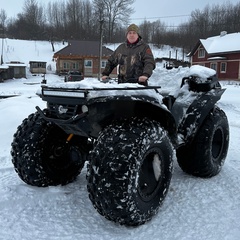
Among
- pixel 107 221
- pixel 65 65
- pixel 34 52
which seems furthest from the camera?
pixel 34 52

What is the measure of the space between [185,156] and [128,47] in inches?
58.9

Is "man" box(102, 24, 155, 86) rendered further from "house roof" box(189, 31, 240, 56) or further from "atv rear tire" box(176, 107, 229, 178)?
"house roof" box(189, 31, 240, 56)

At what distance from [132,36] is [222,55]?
38622 millimetres

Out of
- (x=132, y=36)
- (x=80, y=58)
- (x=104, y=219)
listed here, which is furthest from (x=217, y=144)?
(x=80, y=58)

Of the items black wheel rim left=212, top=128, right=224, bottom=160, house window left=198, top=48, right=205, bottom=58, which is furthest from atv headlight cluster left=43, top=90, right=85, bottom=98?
house window left=198, top=48, right=205, bottom=58

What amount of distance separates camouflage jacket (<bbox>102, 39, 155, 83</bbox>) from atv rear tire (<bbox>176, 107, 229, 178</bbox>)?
95 cm

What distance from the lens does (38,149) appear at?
123 inches

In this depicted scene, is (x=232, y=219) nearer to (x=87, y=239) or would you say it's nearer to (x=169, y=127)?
(x=169, y=127)

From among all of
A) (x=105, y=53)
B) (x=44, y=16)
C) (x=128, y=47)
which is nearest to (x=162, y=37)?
(x=105, y=53)

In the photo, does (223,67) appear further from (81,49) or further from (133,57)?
(133,57)

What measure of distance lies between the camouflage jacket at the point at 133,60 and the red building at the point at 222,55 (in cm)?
3639

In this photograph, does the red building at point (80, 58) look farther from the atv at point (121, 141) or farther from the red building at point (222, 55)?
the atv at point (121, 141)

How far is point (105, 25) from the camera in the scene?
64.8 m

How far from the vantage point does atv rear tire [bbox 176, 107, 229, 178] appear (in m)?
3.58
